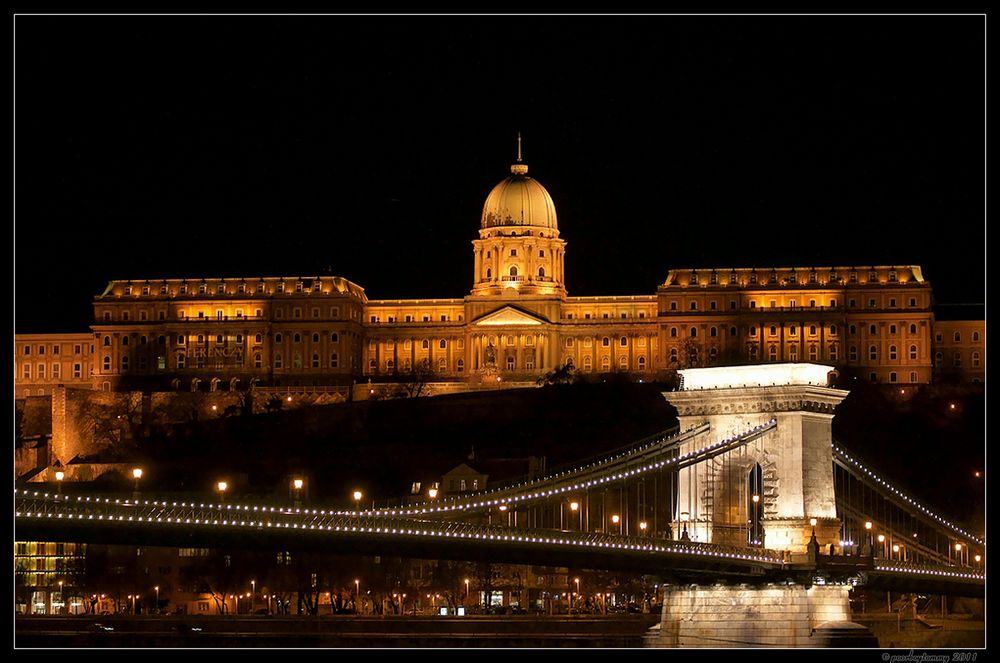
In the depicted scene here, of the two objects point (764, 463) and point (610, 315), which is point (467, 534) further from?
point (610, 315)

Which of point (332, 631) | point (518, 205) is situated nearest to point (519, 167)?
point (518, 205)

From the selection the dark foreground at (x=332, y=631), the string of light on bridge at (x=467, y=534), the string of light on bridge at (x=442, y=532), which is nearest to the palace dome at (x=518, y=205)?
the dark foreground at (x=332, y=631)

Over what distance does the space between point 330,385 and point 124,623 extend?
6580cm

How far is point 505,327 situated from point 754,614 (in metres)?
93.8

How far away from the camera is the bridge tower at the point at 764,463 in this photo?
6147 centimetres

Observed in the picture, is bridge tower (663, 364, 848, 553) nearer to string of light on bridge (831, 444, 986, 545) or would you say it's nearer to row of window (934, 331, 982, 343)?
string of light on bridge (831, 444, 986, 545)

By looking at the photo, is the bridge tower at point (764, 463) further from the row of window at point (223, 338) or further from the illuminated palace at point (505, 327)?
the row of window at point (223, 338)

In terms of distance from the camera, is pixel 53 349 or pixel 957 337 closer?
pixel 957 337

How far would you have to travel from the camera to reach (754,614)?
5947 cm

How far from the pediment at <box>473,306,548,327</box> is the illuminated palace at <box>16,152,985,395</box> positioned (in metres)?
0.12

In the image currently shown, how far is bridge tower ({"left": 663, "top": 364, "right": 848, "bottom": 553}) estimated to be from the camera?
Result: 61.5 meters

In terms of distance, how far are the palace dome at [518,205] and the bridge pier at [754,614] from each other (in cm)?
9947

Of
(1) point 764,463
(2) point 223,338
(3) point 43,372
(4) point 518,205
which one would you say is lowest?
(1) point 764,463

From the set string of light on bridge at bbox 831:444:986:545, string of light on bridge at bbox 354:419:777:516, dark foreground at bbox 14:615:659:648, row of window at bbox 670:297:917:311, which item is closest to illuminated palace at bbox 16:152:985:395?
row of window at bbox 670:297:917:311
